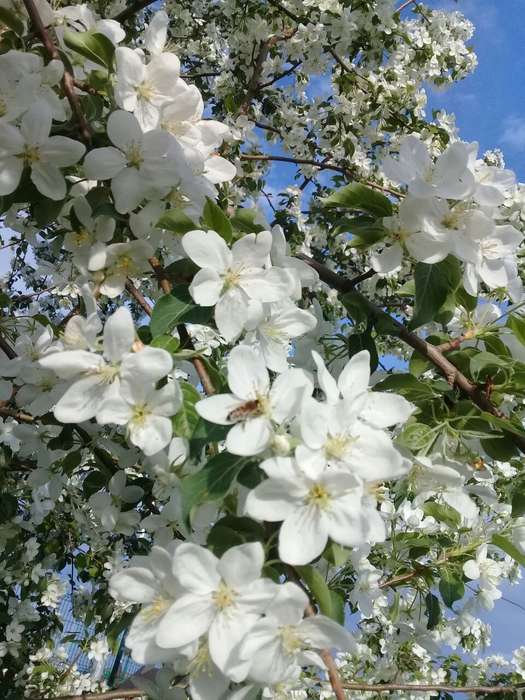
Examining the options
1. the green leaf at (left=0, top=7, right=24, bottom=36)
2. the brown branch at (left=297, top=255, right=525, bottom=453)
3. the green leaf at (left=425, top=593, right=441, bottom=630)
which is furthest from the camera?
the green leaf at (left=425, top=593, right=441, bottom=630)

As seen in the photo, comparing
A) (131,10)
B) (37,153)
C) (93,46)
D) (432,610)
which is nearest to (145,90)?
(93,46)

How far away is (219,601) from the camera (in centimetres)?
73

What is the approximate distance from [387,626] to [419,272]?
1.95 metres

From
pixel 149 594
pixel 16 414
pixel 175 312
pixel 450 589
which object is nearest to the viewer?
pixel 149 594

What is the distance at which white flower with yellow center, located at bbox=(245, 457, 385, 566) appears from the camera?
735mm

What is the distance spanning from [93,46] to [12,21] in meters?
0.23

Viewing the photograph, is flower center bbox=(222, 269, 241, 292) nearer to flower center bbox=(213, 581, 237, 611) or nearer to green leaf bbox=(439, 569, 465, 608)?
flower center bbox=(213, 581, 237, 611)

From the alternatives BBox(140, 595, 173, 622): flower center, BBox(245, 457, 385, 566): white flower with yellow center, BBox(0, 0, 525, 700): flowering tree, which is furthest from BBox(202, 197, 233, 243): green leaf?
BBox(140, 595, 173, 622): flower center

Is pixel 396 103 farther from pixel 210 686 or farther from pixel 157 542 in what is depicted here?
pixel 210 686

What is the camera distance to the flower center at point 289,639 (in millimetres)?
721

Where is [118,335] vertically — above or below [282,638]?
above

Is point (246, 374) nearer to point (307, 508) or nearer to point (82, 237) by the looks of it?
point (307, 508)

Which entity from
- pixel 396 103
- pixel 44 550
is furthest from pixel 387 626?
pixel 396 103

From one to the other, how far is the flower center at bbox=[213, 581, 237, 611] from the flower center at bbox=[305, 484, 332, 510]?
13 cm
